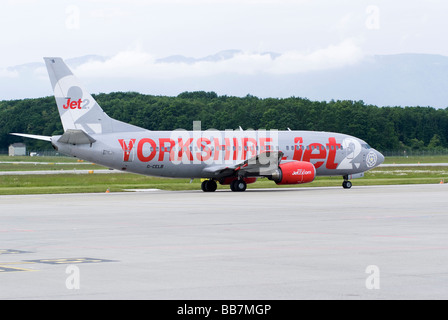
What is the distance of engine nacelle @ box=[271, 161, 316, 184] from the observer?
49.1 meters

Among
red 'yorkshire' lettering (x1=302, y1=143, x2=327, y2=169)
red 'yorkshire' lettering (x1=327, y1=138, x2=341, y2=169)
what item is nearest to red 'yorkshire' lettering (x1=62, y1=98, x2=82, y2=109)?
red 'yorkshire' lettering (x1=302, y1=143, x2=327, y2=169)

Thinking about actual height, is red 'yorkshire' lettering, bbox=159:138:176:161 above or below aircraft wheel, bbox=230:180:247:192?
above

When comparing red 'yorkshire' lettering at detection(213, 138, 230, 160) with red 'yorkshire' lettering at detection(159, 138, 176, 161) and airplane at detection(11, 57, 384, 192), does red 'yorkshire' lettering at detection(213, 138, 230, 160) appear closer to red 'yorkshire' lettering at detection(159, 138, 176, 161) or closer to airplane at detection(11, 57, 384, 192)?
airplane at detection(11, 57, 384, 192)

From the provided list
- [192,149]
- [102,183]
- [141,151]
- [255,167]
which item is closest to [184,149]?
[192,149]

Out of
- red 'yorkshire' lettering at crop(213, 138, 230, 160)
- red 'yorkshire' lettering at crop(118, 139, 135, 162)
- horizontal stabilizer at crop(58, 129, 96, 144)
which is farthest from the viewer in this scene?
red 'yorkshire' lettering at crop(213, 138, 230, 160)

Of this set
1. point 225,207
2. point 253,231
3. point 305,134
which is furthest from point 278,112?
point 253,231

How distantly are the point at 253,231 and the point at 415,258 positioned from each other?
7528 millimetres

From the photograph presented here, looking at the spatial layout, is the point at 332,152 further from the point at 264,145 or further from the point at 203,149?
the point at 203,149

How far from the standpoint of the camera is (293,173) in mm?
49188

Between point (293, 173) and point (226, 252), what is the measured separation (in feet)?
101

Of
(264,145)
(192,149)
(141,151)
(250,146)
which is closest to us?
(141,151)
